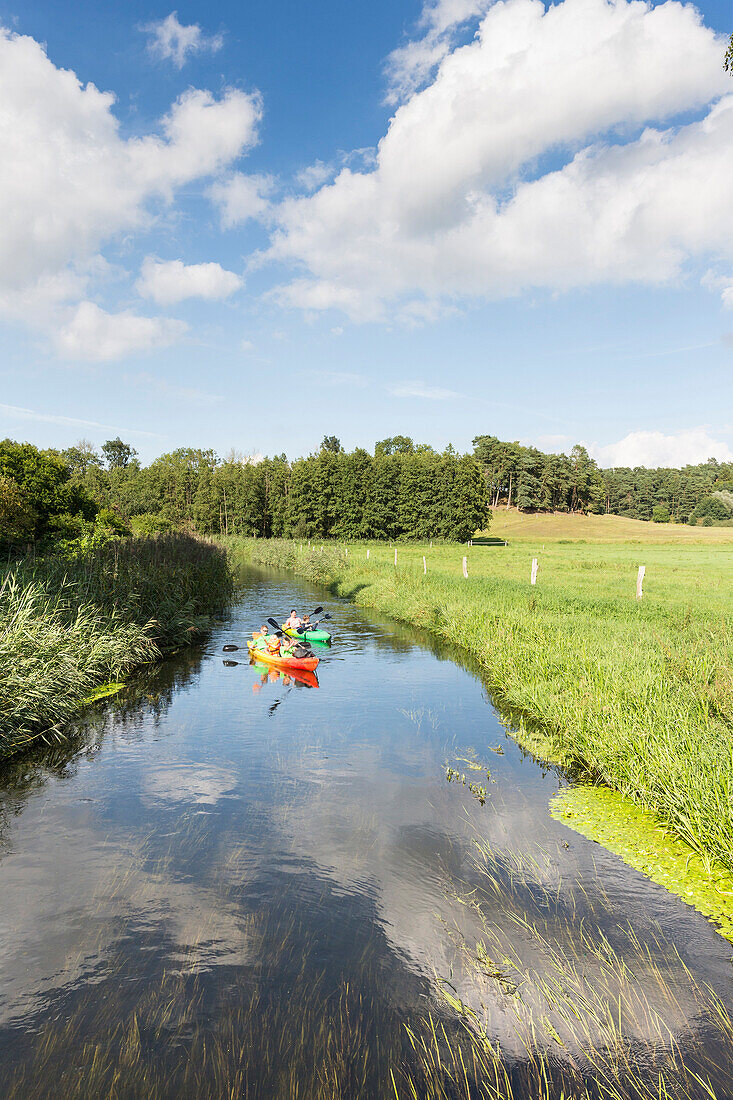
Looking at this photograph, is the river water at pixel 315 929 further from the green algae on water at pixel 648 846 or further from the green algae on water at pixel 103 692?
the green algae on water at pixel 103 692

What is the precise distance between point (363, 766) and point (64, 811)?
16.5 feet

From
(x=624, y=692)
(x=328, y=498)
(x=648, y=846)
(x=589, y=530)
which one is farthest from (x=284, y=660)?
(x=589, y=530)

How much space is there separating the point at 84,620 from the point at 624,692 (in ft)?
43.0

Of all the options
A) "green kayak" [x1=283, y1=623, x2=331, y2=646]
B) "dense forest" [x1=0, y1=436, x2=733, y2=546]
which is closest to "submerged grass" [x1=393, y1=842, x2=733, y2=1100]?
"green kayak" [x1=283, y1=623, x2=331, y2=646]

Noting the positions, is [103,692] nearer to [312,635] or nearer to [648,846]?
[312,635]

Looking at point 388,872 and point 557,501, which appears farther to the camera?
point 557,501

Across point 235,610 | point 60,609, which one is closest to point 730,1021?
point 60,609

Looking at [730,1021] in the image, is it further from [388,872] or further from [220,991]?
[220,991]

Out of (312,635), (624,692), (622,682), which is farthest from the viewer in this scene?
(312,635)

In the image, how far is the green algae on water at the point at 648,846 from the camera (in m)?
6.83

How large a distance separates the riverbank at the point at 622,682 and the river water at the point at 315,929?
1.14 m

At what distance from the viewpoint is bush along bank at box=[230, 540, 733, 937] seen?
7789 mm

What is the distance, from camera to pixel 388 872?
24.6 feet

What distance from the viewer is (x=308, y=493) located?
82.8m
